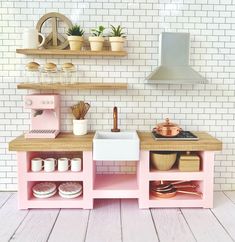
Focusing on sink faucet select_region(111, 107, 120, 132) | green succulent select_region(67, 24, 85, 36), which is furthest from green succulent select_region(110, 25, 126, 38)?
sink faucet select_region(111, 107, 120, 132)

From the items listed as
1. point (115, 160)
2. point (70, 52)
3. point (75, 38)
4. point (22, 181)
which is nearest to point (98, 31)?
point (75, 38)

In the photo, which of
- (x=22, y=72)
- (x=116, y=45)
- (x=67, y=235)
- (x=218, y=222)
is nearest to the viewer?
(x=67, y=235)

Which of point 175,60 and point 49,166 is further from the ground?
point 175,60

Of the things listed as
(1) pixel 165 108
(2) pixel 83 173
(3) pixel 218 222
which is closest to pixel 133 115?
(1) pixel 165 108

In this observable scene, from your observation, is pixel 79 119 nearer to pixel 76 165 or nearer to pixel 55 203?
pixel 76 165

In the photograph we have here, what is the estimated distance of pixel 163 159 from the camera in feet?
9.16

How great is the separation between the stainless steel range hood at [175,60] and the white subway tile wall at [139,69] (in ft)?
0.34

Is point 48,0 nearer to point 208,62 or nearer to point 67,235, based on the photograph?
point 208,62

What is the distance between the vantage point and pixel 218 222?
8.55ft

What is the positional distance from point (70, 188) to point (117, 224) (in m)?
0.62

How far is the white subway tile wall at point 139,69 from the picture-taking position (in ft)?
10.2

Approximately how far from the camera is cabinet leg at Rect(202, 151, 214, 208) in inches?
110

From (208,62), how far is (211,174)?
1150mm

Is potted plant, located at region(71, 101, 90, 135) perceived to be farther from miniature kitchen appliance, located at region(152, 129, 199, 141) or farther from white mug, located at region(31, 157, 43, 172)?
miniature kitchen appliance, located at region(152, 129, 199, 141)
